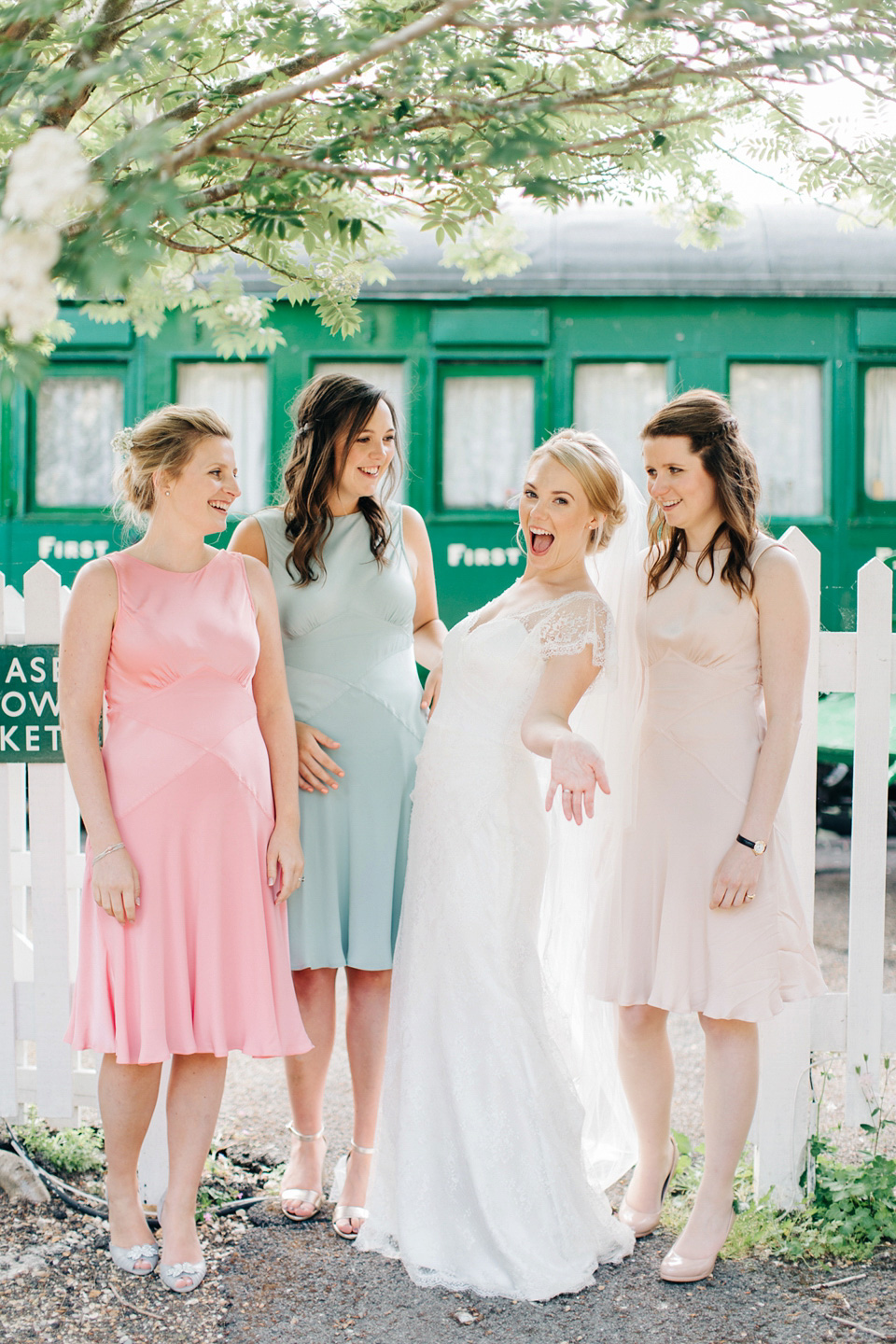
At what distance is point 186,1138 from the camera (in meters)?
2.56

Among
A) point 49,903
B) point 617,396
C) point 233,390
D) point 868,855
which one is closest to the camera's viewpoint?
point 868,855

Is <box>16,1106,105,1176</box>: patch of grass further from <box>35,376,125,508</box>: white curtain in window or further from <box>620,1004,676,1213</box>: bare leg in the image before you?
<box>35,376,125,508</box>: white curtain in window

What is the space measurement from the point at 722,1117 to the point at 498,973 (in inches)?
23.7

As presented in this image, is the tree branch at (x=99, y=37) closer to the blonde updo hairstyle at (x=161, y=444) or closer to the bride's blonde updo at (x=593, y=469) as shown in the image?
the blonde updo hairstyle at (x=161, y=444)

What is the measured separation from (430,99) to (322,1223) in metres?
2.62

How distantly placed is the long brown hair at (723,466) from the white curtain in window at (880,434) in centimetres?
486

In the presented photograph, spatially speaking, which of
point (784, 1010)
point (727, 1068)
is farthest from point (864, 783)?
point (727, 1068)

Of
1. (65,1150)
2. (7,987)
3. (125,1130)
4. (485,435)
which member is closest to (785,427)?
(485,435)

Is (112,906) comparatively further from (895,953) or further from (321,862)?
(895,953)

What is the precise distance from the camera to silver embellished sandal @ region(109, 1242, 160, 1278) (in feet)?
8.52

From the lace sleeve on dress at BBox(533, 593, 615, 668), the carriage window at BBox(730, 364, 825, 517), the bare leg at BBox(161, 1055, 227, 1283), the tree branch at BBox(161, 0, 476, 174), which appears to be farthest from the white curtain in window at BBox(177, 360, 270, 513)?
the tree branch at BBox(161, 0, 476, 174)

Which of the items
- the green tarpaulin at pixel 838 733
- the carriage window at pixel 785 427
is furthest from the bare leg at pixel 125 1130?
the carriage window at pixel 785 427

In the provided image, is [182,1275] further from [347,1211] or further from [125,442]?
[125,442]

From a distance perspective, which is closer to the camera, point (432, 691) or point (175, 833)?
point (175, 833)
